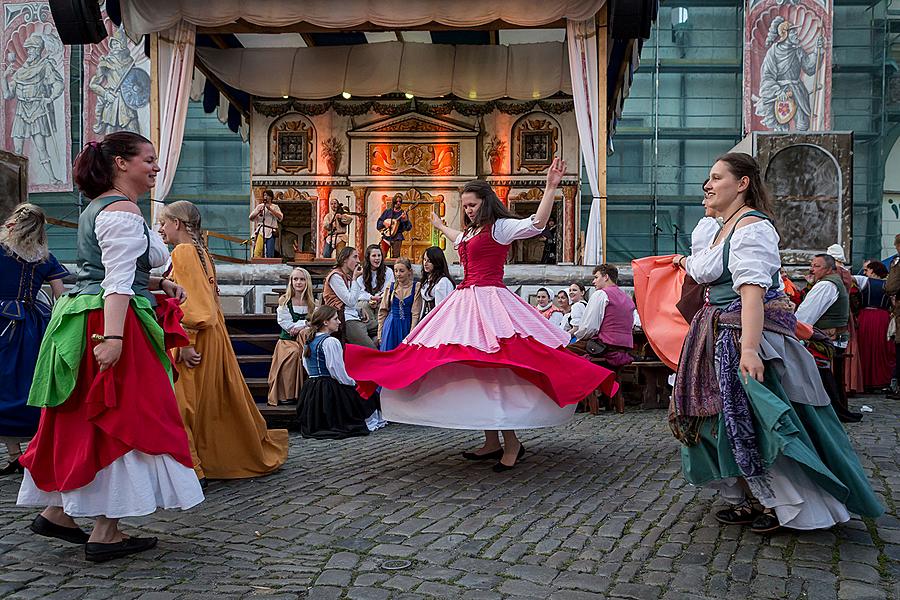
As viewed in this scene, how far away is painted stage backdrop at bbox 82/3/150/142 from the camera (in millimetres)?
19062

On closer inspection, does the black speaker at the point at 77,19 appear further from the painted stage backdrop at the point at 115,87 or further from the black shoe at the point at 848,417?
the black shoe at the point at 848,417

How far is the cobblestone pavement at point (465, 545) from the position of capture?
312 cm

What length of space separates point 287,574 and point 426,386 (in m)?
2.02

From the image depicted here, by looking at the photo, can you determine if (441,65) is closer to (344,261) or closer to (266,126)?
(266,126)

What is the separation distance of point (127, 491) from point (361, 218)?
14256 millimetres

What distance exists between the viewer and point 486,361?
195 inches

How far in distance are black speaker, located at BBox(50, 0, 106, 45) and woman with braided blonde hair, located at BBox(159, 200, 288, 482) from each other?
9.38 metres

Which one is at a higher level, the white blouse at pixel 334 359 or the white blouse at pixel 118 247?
the white blouse at pixel 118 247

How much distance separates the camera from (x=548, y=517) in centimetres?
418

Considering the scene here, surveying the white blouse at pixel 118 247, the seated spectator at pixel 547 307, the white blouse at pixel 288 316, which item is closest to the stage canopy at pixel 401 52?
the seated spectator at pixel 547 307

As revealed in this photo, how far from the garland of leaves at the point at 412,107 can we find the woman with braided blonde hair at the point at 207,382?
42.8ft

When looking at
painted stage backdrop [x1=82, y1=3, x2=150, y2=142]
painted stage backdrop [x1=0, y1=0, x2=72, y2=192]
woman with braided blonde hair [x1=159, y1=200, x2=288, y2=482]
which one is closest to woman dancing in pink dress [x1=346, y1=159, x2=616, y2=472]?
woman with braided blonde hair [x1=159, y1=200, x2=288, y2=482]

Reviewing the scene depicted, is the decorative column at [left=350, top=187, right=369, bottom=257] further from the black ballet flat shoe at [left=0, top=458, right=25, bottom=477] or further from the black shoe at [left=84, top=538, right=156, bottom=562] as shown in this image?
the black shoe at [left=84, top=538, right=156, bottom=562]

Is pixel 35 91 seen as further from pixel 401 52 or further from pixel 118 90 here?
pixel 401 52
